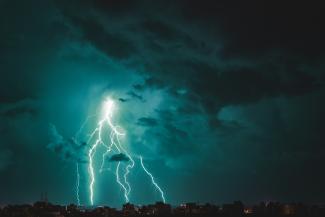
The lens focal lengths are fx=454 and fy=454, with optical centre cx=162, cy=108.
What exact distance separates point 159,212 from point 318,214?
34.8 metres

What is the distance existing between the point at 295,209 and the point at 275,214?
4.91 metres

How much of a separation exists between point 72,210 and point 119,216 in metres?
16.2

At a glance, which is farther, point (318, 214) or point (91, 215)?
point (91, 215)

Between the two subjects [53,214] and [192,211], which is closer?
[53,214]

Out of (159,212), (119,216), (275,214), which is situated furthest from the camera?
(159,212)

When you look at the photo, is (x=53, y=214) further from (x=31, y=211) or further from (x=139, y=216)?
(x=139, y=216)

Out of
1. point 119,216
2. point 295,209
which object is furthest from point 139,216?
point 295,209

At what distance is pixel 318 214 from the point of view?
2982 inches

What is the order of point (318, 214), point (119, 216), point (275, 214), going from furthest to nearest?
point (119, 216) → point (275, 214) → point (318, 214)

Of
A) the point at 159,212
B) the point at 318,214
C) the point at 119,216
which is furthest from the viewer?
the point at 159,212

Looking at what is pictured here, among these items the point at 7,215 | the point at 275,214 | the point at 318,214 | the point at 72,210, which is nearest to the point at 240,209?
the point at 275,214

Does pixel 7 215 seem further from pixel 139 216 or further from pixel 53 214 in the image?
pixel 139 216

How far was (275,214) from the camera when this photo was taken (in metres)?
82.4

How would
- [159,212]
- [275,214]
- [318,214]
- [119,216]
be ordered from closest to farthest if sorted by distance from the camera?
1. [318,214]
2. [275,214]
3. [119,216]
4. [159,212]
